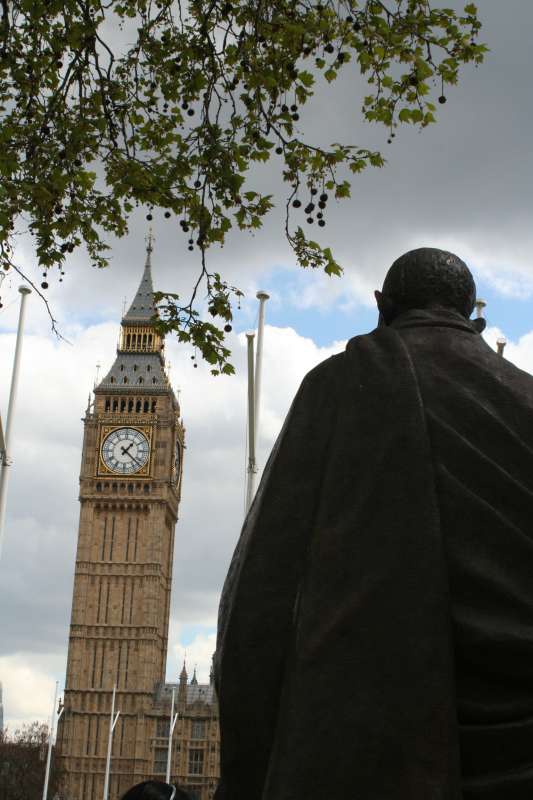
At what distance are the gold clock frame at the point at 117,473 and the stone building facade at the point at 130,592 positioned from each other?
0.21 feet

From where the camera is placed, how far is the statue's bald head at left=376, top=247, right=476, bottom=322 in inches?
97.5

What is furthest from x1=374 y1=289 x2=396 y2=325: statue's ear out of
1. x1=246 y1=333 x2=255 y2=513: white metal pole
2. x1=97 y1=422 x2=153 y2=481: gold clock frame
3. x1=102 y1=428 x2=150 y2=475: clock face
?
x1=102 y1=428 x2=150 y2=475: clock face

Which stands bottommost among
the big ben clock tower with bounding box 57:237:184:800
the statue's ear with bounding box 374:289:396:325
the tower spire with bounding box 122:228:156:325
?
the statue's ear with bounding box 374:289:396:325

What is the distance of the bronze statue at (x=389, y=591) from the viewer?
1.95 meters

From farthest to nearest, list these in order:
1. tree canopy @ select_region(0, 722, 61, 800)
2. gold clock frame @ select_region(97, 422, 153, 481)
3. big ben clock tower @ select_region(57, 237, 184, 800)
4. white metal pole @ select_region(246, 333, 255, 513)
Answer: gold clock frame @ select_region(97, 422, 153, 481) → big ben clock tower @ select_region(57, 237, 184, 800) → tree canopy @ select_region(0, 722, 61, 800) → white metal pole @ select_region(246, 333, 255, 513)

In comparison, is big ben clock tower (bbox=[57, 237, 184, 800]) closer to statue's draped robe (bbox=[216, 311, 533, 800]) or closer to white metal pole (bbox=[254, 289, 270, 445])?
white metal pole (bbox=[254, 289, 270, 445])

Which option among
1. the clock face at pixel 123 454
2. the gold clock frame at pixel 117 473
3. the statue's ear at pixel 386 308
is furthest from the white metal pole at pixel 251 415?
the clock face at pixel 123 454

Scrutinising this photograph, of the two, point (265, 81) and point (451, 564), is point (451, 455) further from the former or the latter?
point (265, 81)

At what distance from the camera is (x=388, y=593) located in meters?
2.04

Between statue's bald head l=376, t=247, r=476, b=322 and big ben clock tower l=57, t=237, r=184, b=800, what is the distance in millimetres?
71795

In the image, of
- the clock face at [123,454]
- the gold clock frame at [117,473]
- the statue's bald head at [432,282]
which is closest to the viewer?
the statue's bald head at [432,282]

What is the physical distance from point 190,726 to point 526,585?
7400 cm

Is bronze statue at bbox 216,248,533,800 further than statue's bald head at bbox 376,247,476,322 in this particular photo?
No

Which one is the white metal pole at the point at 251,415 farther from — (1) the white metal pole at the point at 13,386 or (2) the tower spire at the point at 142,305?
(2) the tower spire at the point at 142,305
